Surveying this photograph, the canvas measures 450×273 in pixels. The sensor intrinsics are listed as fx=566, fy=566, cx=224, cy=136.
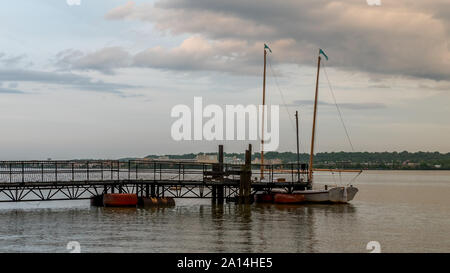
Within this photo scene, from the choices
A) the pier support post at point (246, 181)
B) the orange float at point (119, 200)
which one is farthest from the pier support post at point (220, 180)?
the orange float at point (119, 200)

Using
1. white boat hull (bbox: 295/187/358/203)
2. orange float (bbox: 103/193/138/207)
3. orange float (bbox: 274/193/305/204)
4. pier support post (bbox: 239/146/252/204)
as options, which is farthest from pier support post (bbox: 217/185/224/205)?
orange float (bbox: 103/193/138/207)

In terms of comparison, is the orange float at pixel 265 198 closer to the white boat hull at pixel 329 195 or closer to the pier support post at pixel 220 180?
the white boat hull at pixel 329 195

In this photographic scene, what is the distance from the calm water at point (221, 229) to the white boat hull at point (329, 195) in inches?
152

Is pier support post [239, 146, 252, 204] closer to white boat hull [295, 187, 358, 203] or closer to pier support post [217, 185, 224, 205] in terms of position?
pier support post [217, 185, 224, 205]

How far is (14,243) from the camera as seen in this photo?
2900cm

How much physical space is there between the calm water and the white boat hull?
3870mm

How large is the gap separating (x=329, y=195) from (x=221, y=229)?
851 inches

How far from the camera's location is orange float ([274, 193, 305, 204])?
51.9 metres

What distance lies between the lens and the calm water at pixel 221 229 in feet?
95.0

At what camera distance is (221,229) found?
34844mm

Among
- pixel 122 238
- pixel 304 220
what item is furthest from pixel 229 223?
pixel 122 238

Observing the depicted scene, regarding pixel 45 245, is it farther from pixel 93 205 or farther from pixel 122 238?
pixel 93 205

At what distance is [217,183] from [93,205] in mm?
10883
